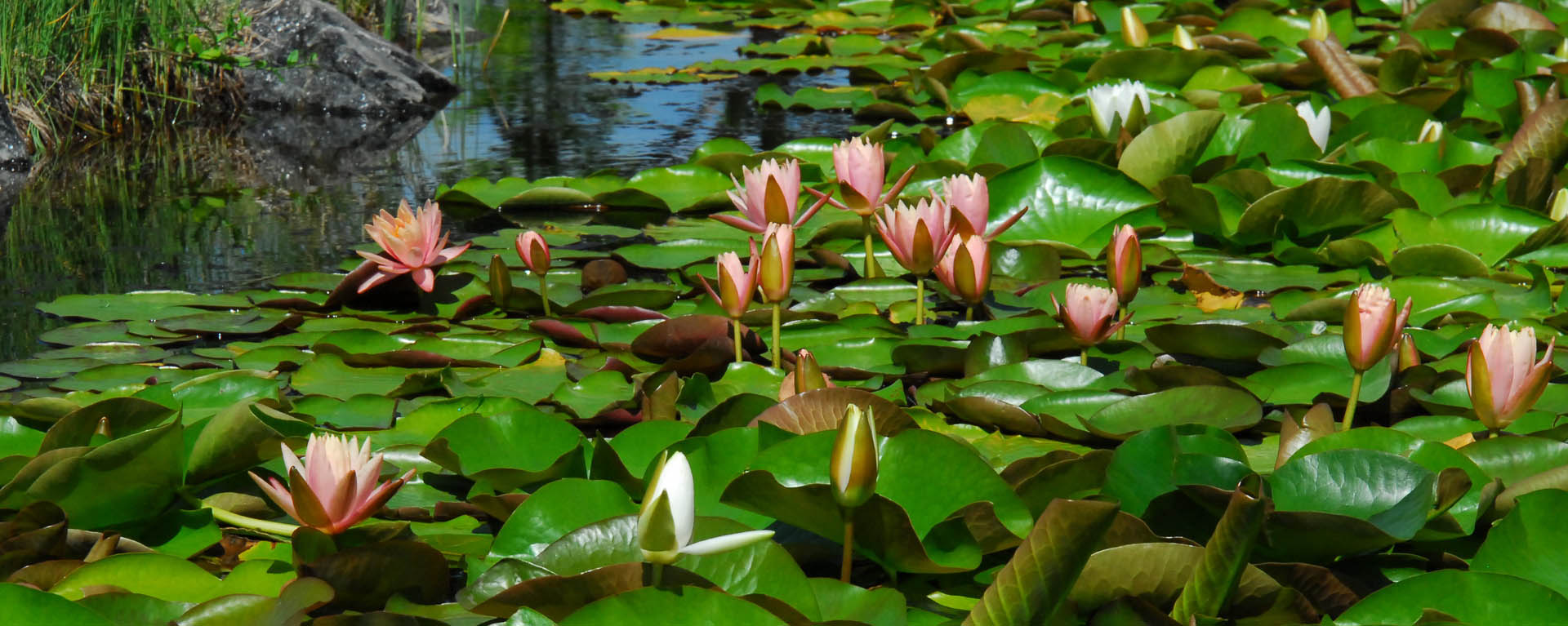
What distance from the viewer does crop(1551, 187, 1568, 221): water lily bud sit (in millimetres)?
2549

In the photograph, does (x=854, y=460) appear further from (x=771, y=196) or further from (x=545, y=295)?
(x=545, y=295)

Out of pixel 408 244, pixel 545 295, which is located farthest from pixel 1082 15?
pixel 408 244

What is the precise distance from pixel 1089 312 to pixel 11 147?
343 cm

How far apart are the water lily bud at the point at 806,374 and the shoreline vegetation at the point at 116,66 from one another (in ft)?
11.2

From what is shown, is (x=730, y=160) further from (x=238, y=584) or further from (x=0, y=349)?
(x=238, y=584)

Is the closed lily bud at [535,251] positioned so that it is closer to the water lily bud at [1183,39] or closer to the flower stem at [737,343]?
the flower stem at [737,343]

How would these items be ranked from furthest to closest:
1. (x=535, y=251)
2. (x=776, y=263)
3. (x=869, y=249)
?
(x=869, y=249), (x=535, y=251), (x=776, y=263)

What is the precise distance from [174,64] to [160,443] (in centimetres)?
397

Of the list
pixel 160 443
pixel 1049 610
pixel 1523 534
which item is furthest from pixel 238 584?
pixel 1523 534

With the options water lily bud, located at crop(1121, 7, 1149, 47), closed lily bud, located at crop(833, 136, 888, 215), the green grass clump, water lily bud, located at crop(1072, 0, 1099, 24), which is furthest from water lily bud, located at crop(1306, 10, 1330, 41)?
the green grass clump

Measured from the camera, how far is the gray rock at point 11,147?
3844 mm

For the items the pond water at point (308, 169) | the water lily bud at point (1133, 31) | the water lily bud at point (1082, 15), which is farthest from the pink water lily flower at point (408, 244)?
the water lily bud at point (1082, 15)

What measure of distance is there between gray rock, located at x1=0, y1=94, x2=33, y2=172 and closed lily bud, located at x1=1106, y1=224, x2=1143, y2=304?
3.35 meters

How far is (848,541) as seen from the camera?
48.3 inches
